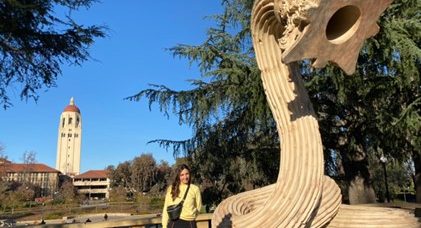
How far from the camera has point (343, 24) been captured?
3.58 m

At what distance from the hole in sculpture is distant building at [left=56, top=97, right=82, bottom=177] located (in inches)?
4595

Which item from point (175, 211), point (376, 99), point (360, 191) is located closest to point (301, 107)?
point (175, 211)

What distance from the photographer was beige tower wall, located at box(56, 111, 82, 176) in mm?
114500

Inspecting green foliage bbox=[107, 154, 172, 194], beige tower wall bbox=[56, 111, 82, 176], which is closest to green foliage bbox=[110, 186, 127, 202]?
green foliage bbox=[107, 154, 172, 194]

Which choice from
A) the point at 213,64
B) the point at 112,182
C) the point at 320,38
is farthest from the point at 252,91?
the point at 112,182

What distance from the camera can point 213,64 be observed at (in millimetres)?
10695

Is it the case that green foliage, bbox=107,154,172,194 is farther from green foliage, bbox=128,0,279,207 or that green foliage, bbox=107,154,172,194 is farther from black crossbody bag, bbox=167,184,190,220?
black crossbody bag, bbox=167,184,190,220

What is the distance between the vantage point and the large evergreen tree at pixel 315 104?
28.6 feet

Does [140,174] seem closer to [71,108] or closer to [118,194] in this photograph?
[118,194]

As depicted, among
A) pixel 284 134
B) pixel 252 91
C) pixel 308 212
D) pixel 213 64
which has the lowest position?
pixel 308 212

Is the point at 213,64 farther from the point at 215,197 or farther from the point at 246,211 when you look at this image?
the point at 246,211

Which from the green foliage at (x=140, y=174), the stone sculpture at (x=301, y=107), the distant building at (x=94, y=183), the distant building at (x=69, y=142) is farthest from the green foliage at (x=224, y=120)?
the distant building at (x=69, y=142)

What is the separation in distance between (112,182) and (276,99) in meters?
63.1

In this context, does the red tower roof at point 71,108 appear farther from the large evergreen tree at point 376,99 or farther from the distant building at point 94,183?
the large evergreen tree at point 376,99
